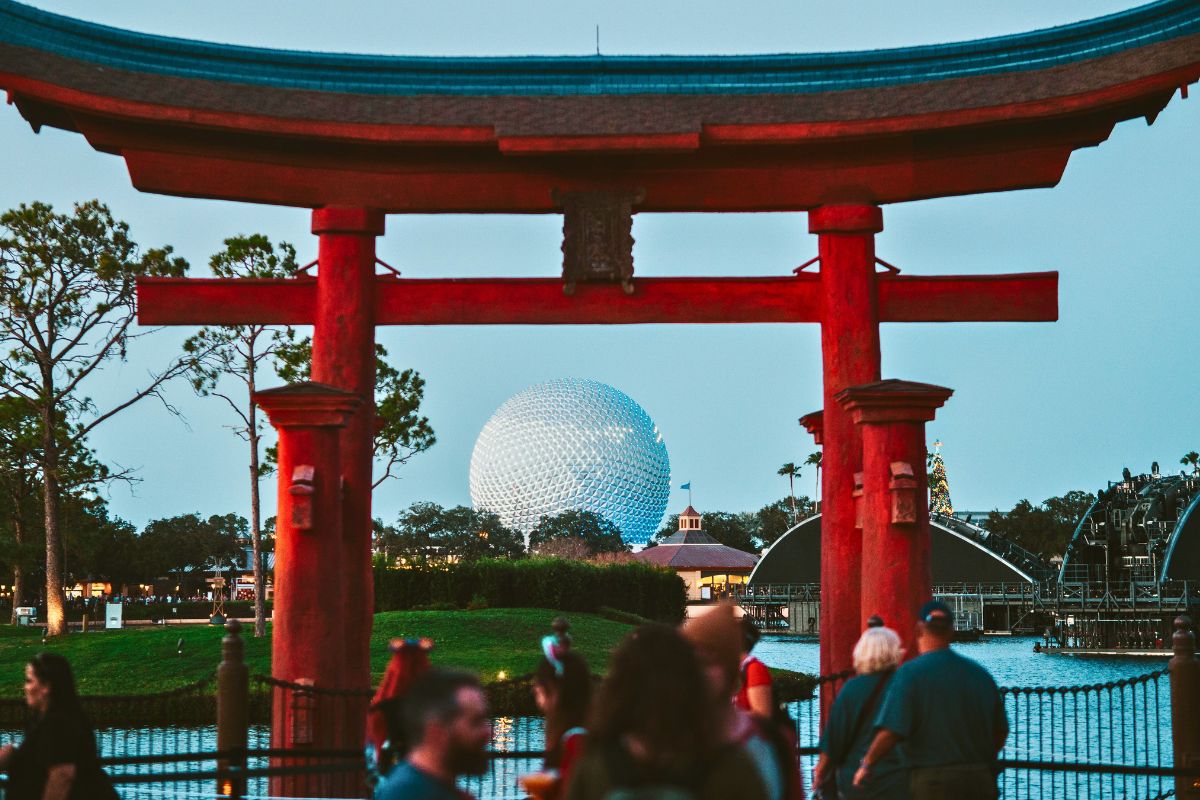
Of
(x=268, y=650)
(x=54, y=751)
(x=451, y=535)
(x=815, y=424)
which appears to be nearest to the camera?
(x=54, y=751)

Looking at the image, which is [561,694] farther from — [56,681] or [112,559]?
[112,559]

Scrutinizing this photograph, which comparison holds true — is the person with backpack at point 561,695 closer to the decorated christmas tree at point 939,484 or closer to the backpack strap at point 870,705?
the backpack strap at point 870,705

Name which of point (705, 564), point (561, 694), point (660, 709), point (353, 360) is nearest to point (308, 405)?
point (353, 360)

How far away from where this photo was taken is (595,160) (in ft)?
44.8

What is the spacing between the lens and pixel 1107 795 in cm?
1888

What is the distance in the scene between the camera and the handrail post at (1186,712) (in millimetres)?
11125

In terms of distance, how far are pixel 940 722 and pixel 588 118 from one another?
27.1ft

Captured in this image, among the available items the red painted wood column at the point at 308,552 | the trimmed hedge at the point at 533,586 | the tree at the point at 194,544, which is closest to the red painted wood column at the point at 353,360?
the red painted wood column at the point at 308,552

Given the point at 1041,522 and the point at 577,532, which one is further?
the point at 1041,522

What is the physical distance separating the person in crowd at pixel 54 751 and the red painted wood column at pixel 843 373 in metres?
8.40

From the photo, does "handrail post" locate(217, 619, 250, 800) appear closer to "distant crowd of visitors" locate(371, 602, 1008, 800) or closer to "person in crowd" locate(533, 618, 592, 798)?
"distant crowd of visitors" locate(371, 602, 1008, 800)

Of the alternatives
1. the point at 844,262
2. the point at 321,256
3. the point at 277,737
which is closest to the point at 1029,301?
the point at 844,262

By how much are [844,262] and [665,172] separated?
1994mm

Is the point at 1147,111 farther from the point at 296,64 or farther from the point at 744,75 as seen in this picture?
the point at 296,64
